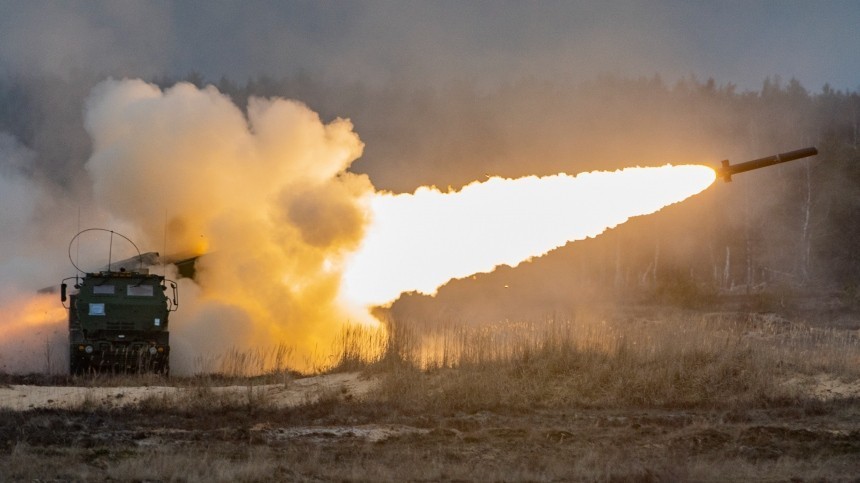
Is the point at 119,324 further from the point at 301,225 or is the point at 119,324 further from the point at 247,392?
the point at 247,392

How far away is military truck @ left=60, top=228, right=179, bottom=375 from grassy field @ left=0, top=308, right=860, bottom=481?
95cm

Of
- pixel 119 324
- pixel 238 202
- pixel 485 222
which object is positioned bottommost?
pixel 119 324

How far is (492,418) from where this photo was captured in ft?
59.1

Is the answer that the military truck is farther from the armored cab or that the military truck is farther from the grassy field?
the grassy field

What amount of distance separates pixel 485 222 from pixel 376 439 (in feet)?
36.7

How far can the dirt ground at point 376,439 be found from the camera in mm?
13320

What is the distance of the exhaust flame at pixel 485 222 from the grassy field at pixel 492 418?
8.90 ft

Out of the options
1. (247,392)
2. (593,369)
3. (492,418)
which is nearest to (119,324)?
(247,392)

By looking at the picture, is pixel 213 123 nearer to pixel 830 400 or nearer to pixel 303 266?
pixel 303 266

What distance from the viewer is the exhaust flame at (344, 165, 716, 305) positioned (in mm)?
25000

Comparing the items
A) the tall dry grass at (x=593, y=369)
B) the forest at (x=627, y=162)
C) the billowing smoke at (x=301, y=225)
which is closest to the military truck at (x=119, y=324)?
the billowing smoke at (x=301, y=225)

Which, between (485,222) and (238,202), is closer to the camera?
(485,222)

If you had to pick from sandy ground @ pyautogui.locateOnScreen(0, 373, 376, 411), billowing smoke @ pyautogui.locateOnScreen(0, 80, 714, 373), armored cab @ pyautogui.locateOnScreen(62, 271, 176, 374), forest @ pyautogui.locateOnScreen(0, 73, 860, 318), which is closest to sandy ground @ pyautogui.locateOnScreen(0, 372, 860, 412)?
sandy ground @ pyautogui.locateOnScreen(0, 373, 376, 411)

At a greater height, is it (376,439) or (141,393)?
(141,393)
